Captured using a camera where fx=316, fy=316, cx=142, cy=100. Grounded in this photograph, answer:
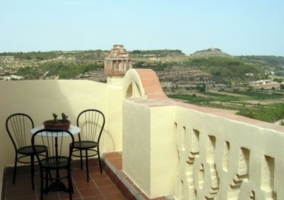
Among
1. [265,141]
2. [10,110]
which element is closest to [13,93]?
[10,110]

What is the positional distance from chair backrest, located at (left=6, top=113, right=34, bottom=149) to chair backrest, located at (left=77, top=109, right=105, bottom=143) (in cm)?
70

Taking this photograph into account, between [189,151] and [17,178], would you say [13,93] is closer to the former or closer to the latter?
[17,178]

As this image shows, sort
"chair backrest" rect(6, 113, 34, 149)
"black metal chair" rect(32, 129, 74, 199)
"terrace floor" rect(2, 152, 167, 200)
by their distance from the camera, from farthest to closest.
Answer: "chair backrest" rect(6, 113, 34, 149) < "terrace floor" rect(2, 152, 167, 200) < "black metal chair" rect(32, 129, 74, 199)

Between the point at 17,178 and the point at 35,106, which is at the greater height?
the point at 35,106

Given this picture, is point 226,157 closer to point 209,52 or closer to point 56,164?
point 56,164

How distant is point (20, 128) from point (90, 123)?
963mm

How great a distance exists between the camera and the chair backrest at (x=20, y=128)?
14.0 ft

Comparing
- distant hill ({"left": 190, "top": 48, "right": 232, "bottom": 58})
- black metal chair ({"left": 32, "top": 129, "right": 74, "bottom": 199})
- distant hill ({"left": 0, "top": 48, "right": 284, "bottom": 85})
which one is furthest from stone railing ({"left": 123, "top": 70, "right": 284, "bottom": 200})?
distant hill ({"left": 190, "top": 48, "right": 232, "bottom": 58})

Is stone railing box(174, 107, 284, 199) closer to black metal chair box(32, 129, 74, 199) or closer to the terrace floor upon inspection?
the terrace floor

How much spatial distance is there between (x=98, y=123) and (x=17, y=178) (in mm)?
1321

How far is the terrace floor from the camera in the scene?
11.2 ft

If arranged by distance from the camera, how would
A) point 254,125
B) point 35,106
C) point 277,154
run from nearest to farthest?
point 277,154 < point 254,125 < point 35,106

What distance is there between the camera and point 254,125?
1.79 metres

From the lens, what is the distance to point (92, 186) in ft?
12.4
